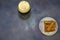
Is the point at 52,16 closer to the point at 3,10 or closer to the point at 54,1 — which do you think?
the point at 54,1

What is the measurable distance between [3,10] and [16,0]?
0.18 metres

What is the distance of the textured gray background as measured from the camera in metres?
1.37

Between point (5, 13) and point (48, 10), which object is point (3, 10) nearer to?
point (5, 13)

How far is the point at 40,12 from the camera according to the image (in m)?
1.45

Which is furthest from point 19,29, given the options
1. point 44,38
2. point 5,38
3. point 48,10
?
point 48,10

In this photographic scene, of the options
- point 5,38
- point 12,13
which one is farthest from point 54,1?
point 5,38

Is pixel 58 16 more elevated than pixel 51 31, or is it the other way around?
pixel 58 16

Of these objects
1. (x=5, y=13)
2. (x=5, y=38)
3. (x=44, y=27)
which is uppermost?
(x=5, y=13)

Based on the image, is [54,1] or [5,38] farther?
[54,1]

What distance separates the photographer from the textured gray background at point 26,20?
1365mm

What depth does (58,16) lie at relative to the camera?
4.75ft

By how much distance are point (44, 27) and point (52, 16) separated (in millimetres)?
165

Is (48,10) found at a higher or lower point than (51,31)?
higher

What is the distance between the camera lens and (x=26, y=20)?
142cm
